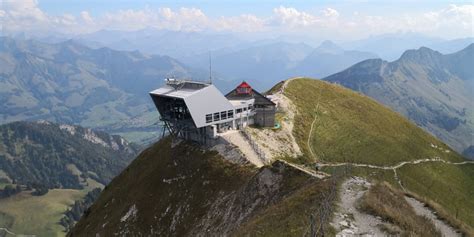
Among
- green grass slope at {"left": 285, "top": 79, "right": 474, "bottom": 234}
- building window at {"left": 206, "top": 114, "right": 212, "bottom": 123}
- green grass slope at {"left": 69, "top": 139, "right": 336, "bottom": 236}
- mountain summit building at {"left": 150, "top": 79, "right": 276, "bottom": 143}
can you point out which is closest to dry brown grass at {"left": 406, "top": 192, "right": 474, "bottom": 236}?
green grass slope at {"left": 69, "top": 139, "right": 336, "bottom": 236}

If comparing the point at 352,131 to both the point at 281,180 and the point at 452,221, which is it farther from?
the point at 452,221

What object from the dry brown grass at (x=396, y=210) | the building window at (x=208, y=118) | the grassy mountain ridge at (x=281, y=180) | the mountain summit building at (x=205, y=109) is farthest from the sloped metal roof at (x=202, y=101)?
the dry brown grass at (x=396, y=210)

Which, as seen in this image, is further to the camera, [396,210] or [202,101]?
[202,101]

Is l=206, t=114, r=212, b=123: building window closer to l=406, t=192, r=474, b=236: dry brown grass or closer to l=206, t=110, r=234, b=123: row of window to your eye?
l=206, t=110, r=234, b=123: row of window

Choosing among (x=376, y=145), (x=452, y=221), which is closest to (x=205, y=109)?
(x=376, y=145)

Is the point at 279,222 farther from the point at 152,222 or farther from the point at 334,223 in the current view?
the point at 152,222
